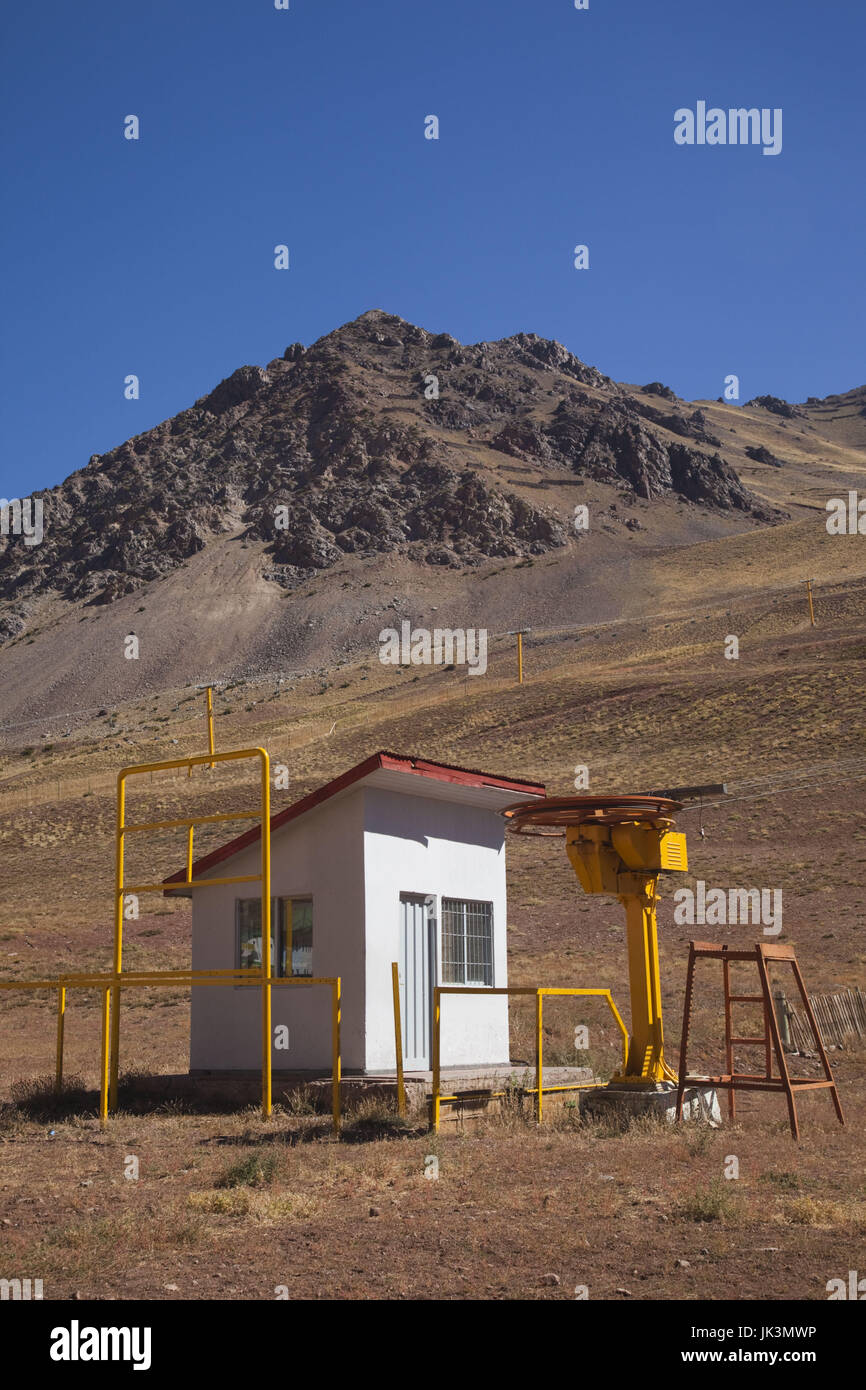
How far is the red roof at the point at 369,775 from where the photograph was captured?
1455cm

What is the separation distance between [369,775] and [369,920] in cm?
169

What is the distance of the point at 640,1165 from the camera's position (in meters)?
10.3

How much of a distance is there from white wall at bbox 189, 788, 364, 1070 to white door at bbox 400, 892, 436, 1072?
78 cm

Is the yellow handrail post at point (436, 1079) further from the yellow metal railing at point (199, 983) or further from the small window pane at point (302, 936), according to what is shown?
the small window pane at point (302, 936)

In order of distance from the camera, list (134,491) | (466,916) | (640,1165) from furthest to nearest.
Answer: (134,491) → (466,916) → (640,1165)

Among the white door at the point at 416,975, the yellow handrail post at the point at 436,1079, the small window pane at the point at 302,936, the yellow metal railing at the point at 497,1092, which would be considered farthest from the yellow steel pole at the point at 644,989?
the small window pane at the point at 302,936

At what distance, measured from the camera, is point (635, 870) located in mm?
13250

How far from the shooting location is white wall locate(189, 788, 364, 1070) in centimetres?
1480

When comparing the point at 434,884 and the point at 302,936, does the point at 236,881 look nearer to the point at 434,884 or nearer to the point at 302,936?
the point at 302,936

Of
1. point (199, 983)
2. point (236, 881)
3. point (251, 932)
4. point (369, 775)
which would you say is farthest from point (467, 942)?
point (236, 881)

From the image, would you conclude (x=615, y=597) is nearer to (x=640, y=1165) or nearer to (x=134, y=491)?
(x=134, y=491)

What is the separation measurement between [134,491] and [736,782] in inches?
6103

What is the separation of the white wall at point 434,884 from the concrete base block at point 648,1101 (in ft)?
9.44
